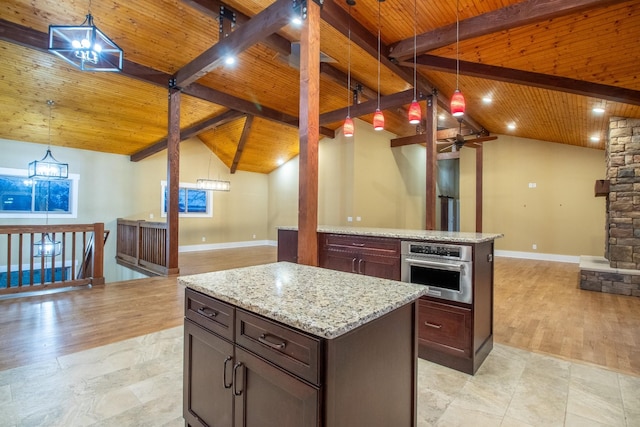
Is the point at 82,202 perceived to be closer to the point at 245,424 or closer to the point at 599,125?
the point at 245,424

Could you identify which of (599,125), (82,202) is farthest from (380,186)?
(82,202)

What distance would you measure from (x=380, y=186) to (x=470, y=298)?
22.7 ft

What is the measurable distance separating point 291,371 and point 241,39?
414cm

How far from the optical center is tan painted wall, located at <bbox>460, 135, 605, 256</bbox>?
7.26 m

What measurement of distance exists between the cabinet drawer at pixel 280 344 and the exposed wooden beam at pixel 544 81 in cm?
433

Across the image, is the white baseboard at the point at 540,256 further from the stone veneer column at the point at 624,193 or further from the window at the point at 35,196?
the window at the point at 35,196

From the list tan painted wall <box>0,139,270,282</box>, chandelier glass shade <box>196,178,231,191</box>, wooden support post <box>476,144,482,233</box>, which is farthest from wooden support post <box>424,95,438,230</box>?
tan painted wall <box>0,139,270,282</box>

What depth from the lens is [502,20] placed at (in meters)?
3.16

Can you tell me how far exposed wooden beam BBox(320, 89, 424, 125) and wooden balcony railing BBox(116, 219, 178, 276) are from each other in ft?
14.6

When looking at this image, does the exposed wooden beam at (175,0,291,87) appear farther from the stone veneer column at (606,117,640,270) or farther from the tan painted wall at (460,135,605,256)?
the tan painted wall at (460,135,605,256)

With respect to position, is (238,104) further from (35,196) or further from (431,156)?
(35,196)

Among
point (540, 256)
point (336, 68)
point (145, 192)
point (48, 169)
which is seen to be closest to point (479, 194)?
point (540, 256)

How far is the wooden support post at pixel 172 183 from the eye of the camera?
5.45 meters

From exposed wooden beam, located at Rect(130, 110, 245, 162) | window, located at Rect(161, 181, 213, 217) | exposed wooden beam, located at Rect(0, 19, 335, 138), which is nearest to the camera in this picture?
exposed wooden beam, located at Rect(0, 19, 335, 138)
